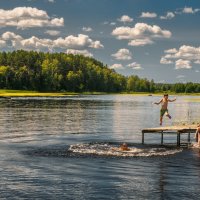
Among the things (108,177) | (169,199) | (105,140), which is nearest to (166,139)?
(105,140)

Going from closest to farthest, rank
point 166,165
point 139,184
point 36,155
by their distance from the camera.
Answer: point 139,184
point 166,165
point 36,155

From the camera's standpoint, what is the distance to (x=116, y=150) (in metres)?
36.8

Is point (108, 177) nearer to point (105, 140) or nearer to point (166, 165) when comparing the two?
point (166, 165)

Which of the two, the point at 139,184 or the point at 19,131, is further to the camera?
the point at 19,131

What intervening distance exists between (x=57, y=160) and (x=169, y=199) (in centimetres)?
1246

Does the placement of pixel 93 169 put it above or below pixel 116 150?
below

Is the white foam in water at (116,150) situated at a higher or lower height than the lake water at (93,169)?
higher

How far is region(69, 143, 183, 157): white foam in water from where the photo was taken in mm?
35594

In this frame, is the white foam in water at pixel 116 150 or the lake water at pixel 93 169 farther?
the white foam in water at pixel 116 150

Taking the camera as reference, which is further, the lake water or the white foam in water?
the white foam in water

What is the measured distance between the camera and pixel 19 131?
2069 inches

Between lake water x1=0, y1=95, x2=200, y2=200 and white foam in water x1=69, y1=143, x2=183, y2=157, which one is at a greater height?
white foam in water x1=69, y1=143, x2=183, y2=157

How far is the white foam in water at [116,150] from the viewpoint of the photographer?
35.6 meters

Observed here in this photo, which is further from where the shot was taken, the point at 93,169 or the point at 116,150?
the point at 116,150
